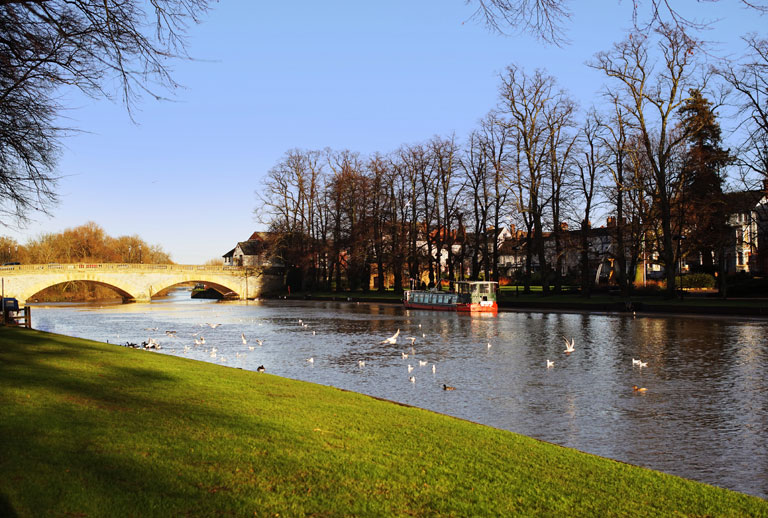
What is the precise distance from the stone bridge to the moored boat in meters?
39.6

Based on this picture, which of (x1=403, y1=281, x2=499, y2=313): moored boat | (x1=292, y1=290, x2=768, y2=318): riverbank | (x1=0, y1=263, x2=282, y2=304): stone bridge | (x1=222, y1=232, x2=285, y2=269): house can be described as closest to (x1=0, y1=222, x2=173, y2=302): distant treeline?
(x1=0, y1=263, x2=282, y2=304): stone bridge

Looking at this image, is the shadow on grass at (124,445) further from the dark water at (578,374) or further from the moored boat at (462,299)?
the moored boat at (462,299)

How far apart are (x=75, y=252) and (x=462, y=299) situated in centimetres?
7836

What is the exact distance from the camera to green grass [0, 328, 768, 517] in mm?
5676

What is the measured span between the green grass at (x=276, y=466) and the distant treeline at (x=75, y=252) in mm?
89533

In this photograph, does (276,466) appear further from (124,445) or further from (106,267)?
(106,267)

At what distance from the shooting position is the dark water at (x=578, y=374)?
11.0 meters

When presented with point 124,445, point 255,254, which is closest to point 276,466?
point 124,445

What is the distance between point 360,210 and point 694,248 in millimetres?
38677

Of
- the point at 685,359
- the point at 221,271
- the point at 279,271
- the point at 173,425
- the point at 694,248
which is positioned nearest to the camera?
the point at 173,425

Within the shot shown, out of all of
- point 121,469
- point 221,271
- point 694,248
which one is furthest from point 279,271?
point 121,469

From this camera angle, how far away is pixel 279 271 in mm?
100375

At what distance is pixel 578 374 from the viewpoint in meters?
18.8

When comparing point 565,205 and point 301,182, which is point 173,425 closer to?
point 565,205
